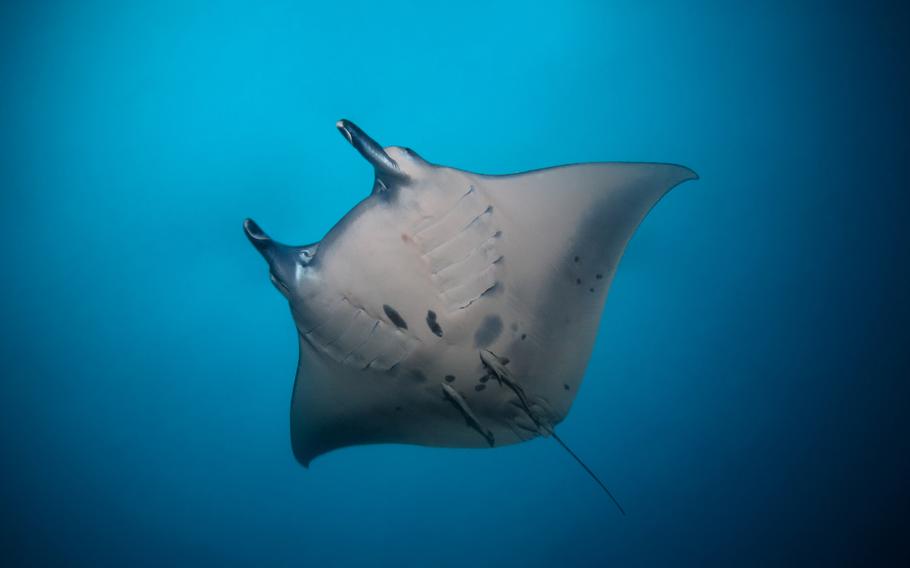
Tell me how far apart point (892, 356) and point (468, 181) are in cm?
323

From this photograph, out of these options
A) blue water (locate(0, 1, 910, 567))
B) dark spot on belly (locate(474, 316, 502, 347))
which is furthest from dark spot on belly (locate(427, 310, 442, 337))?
blue water (locate(0, 1, 910, 567))

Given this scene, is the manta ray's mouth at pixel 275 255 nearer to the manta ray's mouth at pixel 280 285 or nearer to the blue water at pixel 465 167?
the manta ray's mouth at pixel 280 285

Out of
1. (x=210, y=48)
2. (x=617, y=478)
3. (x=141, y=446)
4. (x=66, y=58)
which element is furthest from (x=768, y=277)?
(x=141, y=446)

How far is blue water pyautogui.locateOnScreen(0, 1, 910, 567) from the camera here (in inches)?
65.1

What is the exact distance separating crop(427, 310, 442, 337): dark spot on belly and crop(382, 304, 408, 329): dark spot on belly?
0.24 feet

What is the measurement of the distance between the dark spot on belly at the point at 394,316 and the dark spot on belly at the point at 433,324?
0.07 meters

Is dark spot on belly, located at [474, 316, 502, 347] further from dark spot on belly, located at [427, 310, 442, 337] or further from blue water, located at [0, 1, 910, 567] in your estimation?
blue water, located at [0, 1, 910, 567]

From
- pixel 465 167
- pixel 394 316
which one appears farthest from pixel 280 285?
pixel 465 167

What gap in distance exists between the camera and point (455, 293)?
120cm

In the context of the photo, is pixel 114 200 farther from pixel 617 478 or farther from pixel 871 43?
pixel 871 43

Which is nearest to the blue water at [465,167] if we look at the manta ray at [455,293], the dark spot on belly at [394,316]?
the manta ray at [455,293]

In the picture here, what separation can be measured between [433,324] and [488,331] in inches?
7.4

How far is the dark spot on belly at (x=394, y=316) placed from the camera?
3.92 feet

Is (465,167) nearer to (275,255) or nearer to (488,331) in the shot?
(488,331)
